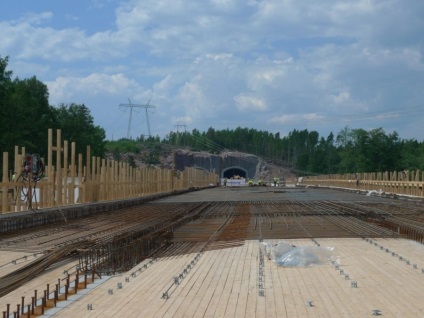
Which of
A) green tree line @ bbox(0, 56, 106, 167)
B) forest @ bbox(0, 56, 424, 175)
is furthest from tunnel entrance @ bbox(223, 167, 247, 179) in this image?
green tree line @ bbox(0, 56, 106, 167)

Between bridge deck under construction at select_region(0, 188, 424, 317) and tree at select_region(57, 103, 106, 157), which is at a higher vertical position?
tree at select_region(57, 103, 106, 157)

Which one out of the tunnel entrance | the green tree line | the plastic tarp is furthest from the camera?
the tunnel entrance

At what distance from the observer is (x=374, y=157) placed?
9831 centimetres

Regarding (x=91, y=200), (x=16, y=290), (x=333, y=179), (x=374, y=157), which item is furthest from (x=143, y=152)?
(x=16, y=290)

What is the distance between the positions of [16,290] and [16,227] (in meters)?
8.58

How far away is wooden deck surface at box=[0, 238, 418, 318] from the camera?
6930 mm

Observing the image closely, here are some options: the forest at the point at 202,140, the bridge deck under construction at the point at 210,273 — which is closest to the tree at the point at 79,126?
the forest at the point at 202,140

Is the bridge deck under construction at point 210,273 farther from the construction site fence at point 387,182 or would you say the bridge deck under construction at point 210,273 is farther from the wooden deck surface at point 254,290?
the construction site fence at point 387,182

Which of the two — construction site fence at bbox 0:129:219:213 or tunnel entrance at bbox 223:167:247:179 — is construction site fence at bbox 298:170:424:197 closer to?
construction site fence at bbox 0:129:219:213

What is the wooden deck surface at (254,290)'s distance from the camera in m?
6.93

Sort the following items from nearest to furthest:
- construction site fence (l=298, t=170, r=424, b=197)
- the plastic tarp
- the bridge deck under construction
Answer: the bridge deck under construction, the plastic tarp, construction site fence (l=298, t=170, r=424, b=197)

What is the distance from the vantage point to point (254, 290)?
315 inches

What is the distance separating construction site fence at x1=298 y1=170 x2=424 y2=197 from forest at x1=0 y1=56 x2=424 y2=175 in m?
26.3

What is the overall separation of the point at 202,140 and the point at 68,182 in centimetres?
15270
